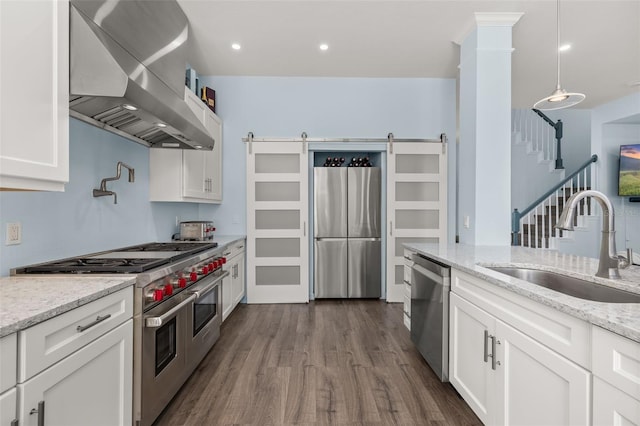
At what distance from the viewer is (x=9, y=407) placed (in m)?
0.92

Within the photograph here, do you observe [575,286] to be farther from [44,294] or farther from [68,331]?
[44,294]

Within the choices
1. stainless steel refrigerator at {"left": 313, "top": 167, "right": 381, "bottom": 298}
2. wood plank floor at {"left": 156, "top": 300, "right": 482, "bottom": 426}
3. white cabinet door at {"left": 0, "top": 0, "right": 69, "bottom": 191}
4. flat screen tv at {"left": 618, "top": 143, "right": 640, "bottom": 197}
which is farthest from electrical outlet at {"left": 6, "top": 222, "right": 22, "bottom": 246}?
flat screen tv at {"left": 618, "top": 143, "right": 640, "bottom": 197}

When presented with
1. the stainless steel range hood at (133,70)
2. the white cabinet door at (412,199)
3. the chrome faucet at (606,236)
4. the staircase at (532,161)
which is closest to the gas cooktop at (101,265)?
the stainless steel range hood at (133,70)

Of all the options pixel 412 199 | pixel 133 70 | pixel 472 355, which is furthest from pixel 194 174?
pixel 472 355

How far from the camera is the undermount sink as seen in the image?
137 centimetres

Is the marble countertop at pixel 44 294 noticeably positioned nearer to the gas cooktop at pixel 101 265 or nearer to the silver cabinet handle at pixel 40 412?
the gas cooktop at pixel 101 265

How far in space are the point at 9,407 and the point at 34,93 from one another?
3.57 feet

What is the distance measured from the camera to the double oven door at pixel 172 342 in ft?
5.41

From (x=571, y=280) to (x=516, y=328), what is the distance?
1.85ft

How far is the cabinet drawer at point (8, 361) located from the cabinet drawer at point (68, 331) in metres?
0.02

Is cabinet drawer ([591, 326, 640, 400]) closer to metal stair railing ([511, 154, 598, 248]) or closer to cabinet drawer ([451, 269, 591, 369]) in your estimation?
cabinet drawer ([451, 269, 591, 369])

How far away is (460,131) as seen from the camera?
10.3 ft

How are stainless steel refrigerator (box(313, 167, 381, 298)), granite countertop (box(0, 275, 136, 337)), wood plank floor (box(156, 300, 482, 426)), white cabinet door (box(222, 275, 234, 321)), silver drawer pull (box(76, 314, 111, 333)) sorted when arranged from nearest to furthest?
1. granite countertop (box(0, 275, 136, 337))
2. silver drawer pull (box(76, 314, 111, 333))
3. wood plank floor (box(156, 300, 482, 426))
4. white cabinet door (box(222, 275, 234, 321))
5. stainless steel refrigerator (box(313, 167, 381, 298))

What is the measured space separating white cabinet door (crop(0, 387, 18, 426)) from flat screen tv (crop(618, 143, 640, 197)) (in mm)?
7586
